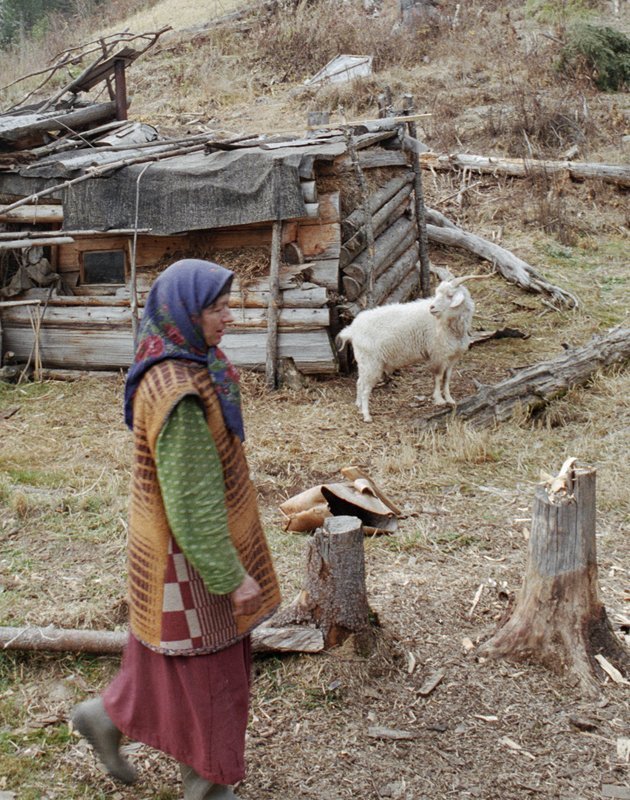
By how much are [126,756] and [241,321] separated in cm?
669

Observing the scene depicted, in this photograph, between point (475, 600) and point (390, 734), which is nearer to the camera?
point (390, 734)

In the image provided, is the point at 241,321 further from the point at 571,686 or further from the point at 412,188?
the point at 571,686

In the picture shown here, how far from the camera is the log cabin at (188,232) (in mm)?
9492

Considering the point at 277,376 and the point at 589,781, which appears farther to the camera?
the point at 277,376

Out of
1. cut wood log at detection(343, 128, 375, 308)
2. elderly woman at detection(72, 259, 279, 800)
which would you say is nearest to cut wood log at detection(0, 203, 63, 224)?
cut wood log at detection(343, 128, 375, 308)

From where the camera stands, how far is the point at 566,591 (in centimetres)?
430

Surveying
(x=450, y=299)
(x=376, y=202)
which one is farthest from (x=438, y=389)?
(x=376, y=202)

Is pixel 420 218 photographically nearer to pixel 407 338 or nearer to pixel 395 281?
pixel 395 281

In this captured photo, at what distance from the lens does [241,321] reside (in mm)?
10039

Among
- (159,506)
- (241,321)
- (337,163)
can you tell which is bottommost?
(241,321)

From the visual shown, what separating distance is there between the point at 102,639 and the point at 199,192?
6.15 meters

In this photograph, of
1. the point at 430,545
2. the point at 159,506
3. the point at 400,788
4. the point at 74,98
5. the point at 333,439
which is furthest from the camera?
the point at 74,98

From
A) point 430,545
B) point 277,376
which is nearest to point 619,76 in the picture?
point 277,376

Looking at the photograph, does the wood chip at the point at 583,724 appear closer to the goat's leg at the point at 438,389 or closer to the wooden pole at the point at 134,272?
the goat's leg at the point at 438,389
